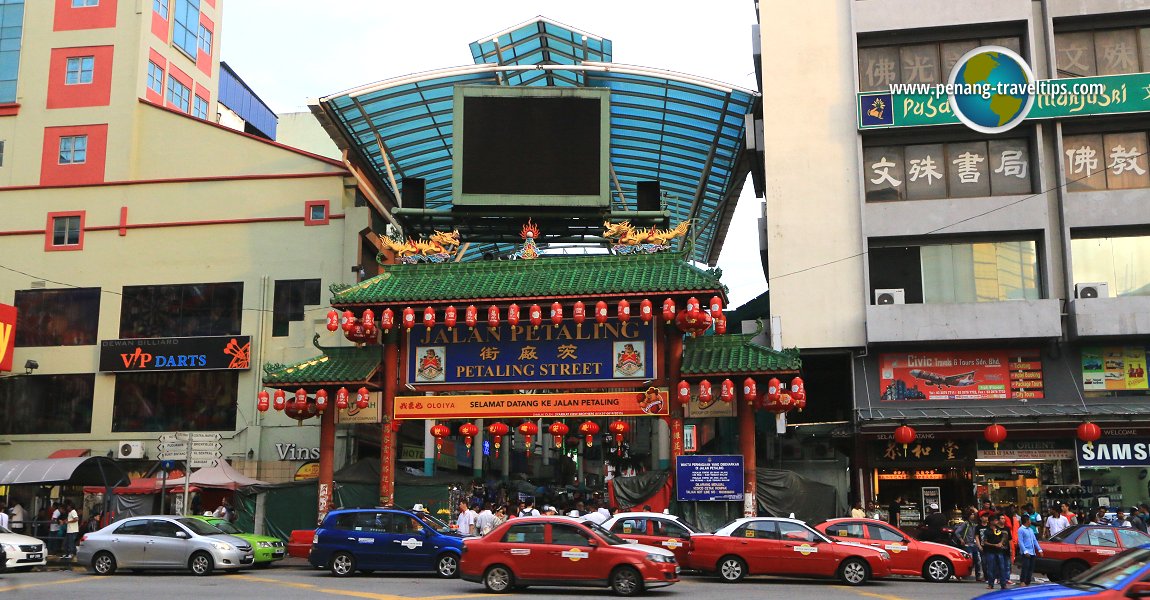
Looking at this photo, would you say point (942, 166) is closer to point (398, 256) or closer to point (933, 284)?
point (933, 284)

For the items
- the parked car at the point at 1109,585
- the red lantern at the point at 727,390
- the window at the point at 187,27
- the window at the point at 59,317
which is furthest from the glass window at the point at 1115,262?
the window at the point at 187,27

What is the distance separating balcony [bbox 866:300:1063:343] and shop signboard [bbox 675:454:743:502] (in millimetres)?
7251

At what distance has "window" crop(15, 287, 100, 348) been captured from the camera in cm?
3703

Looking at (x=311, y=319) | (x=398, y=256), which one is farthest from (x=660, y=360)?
(x=311, y=319)

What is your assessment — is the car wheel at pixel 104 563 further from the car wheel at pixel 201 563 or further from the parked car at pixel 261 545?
the parked car at pixel 261 545

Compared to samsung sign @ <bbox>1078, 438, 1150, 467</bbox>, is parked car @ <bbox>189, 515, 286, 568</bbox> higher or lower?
lower

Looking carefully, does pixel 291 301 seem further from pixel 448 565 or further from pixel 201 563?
pixel 448 565

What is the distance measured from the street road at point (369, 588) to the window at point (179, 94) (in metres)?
24.7

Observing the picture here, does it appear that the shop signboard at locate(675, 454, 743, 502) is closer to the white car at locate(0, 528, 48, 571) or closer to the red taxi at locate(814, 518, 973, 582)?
the red taxi at locate(814, 518, 973, 582)

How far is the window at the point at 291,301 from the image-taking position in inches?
1414

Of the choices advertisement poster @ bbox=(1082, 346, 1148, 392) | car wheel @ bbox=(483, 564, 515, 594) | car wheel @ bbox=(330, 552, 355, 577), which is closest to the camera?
car wheel @ bbox=(483, 564, 515, 594)

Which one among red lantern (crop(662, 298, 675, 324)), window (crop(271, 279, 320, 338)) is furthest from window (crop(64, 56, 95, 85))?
red lantern (crop(662, 298, 675, 324))

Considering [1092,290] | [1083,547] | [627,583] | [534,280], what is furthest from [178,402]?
[1092,290]

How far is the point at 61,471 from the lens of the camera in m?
29.5
